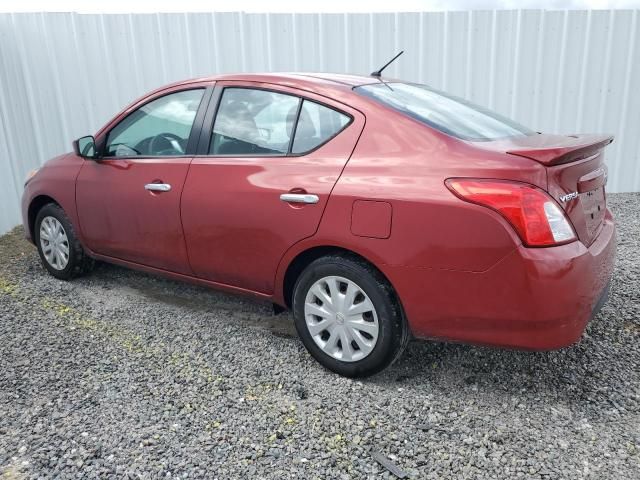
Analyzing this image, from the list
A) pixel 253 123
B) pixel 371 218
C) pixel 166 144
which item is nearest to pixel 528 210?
pixel 371 218

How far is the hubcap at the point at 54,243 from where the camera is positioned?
415 centimetres

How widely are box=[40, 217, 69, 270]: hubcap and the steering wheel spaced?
125cm

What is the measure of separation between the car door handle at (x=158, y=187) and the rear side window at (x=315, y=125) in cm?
96

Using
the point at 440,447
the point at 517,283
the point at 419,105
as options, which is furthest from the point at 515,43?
the point at 440,447

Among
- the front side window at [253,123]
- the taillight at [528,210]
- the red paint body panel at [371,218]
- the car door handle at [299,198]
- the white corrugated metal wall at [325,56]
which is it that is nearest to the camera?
the taillight at [528,210]

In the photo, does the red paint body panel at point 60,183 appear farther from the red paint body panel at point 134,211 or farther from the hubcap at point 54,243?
the hubcap at point 54,243

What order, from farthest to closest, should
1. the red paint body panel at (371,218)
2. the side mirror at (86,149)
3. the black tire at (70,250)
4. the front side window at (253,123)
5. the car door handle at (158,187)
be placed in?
the black tire at (70,250)
the side mirror at (86,149)
the car door handle at (158,187)
the front side window at (253,123)
the red paint body panel at (371,218)

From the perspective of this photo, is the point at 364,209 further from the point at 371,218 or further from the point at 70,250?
the point at 70,250

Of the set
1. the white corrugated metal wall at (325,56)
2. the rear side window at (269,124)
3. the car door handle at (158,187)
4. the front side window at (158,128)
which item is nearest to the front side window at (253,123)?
the rear side window at (269,124)

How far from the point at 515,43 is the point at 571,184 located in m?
4.87

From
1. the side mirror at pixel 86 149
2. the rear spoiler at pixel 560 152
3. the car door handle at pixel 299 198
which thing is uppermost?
the rear spoiler at pixel 560 152

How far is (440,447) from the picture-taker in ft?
7.26

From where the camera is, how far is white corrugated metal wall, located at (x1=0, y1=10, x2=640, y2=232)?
6.29 metres

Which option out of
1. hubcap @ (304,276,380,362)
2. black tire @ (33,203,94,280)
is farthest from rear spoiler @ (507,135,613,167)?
black tire @ (33,203,94,280)
